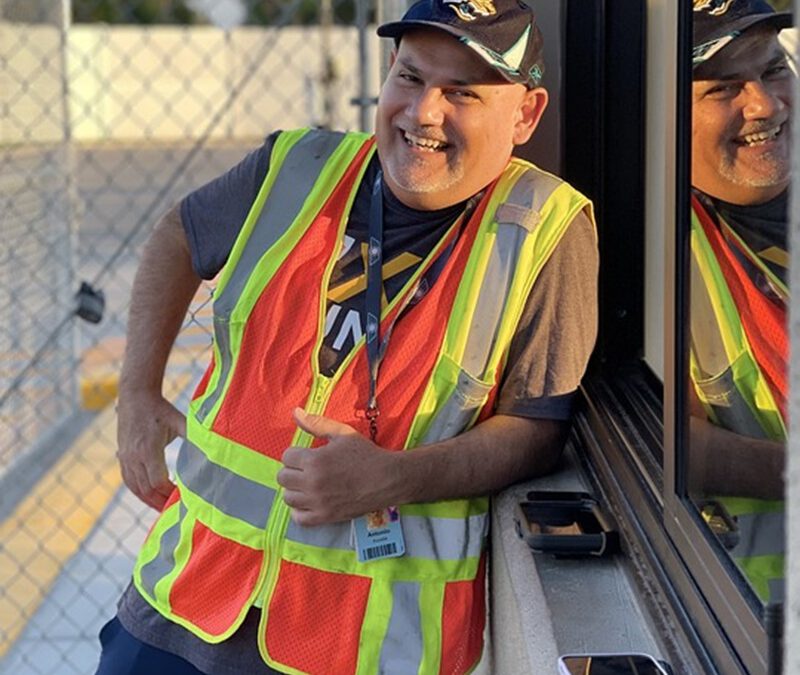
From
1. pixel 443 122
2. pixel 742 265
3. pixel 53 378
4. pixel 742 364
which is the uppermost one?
pixel 443 122

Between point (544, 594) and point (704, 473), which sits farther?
point (544, 594)

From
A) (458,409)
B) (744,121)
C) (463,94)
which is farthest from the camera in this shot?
(463,94)

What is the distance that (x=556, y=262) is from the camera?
244cm

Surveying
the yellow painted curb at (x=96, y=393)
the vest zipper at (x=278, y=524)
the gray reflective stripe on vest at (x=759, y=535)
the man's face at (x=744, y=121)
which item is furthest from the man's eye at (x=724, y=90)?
the yellow painted curb at (x=96, y=393)

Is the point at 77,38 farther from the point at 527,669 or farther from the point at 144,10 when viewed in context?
the point at 527,669

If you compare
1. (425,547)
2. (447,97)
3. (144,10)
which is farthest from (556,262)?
(144,10)

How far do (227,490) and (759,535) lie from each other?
3.88 ft

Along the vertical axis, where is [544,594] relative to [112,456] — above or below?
above

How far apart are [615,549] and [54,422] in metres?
4.84

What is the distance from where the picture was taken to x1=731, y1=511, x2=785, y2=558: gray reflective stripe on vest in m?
1.46

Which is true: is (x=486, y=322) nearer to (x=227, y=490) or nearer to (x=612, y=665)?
(x=227, y=490)

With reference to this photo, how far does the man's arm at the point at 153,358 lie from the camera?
9.34 feet

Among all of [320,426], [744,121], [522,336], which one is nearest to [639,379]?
[522,336]

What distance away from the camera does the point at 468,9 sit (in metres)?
2.49
